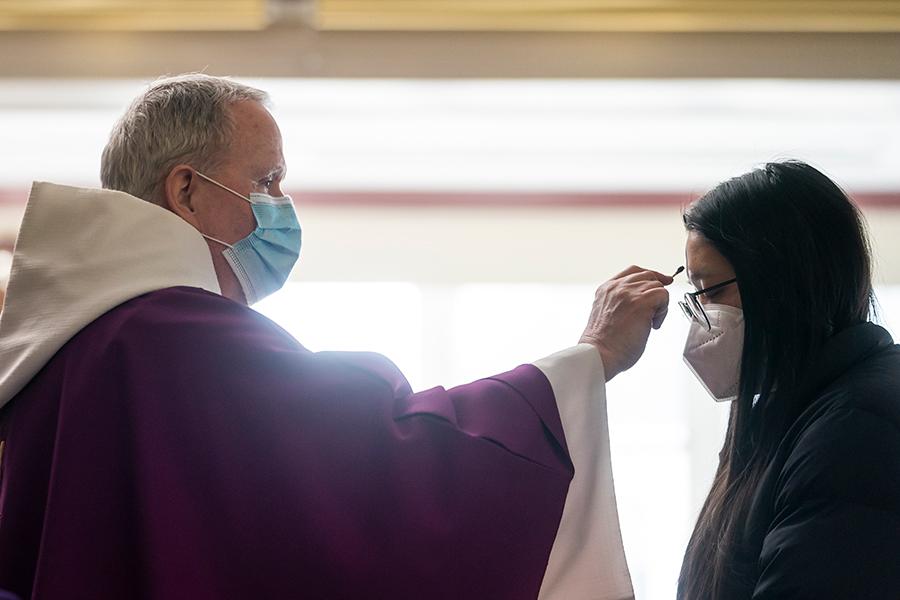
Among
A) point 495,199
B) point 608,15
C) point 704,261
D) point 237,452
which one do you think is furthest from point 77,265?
point 495,199

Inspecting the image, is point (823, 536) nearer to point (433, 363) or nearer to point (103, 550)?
point (103, 550)

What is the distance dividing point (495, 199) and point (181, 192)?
3.49 m

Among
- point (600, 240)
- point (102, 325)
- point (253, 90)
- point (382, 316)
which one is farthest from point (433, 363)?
point (102, 325)

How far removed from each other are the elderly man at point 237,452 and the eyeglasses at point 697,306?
28 centimetres

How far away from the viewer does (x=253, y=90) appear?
178cm

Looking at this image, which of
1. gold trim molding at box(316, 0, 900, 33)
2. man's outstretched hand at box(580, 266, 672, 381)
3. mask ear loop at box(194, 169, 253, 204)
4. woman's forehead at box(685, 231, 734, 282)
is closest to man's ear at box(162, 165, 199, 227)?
mask ear loop at box(194, 169, 253, 204)

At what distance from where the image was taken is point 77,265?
1476 millimetres

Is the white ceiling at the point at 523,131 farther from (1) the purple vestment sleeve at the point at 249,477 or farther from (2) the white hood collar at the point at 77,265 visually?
(1) the purple vestment sleeve at the point at 249,477

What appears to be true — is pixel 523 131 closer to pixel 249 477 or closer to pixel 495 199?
pixel 495 199

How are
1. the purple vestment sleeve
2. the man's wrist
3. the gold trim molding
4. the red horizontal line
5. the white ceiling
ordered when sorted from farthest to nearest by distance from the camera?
the red horizontal line
the white ceiling
the gold trim molding
the man's wrist
the purple vestment sleeve

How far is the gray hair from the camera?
1.66 m

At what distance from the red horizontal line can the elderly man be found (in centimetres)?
350

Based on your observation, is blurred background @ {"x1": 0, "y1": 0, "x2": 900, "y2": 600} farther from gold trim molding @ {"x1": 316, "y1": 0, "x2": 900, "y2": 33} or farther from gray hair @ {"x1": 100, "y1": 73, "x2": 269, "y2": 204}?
gray hair @ {"x1": 100, "y1": 73, "x2": 269, "y2": 204}

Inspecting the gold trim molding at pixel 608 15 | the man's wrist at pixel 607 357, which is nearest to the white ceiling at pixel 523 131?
the gold trim molding at pixel 608 15
